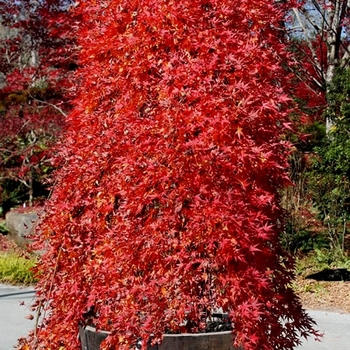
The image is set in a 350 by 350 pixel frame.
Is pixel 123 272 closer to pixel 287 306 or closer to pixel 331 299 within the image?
pixel 287 306

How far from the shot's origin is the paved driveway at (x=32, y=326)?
5563 millimetres

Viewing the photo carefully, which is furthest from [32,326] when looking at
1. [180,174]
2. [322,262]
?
[322,262]

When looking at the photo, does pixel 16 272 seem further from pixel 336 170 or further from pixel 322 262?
pixel 336 170

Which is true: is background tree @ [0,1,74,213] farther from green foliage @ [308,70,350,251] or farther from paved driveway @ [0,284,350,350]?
green foliage @ [308,70,350,251]

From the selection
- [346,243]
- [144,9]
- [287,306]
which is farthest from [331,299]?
[144,9]

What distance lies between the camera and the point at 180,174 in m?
3.03

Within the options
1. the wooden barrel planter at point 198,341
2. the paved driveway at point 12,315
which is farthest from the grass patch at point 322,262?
the wooden barrel planter at point 198,341

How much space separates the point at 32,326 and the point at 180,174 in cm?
391

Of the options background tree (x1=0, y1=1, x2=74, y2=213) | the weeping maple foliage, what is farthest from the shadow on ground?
the weeping maple foliage

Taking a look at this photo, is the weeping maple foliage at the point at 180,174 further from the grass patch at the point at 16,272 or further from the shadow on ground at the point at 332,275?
the grass patch at the point at 16,272

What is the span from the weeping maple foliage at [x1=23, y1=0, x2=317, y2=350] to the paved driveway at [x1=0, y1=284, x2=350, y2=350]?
2045mm

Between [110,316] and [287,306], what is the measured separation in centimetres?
105

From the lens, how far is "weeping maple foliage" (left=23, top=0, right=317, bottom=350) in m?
3.02

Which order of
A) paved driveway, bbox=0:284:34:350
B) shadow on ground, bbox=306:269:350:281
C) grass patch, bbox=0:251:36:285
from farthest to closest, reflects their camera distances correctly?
grass patch, bbox=0:251:36:285 < shadow on ground, bbox=306:269:350:281 < paved driveway, bbox=0:284:34:350
